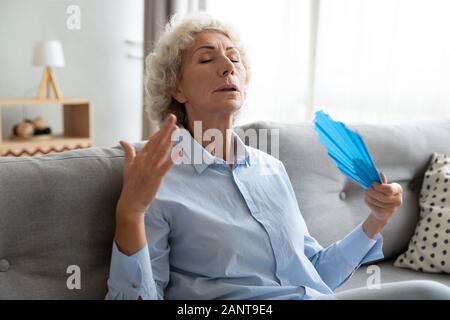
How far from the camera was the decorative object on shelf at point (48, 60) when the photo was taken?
3.49 metres

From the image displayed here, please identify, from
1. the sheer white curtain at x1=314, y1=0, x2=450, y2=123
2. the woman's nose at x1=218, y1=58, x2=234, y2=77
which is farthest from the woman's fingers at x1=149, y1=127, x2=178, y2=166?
the sheer white curtain at x1=314, y1=0, x2=450, y2=123

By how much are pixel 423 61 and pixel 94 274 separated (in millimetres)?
2230

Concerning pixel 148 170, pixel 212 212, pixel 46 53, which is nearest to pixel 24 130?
pixel 46 53

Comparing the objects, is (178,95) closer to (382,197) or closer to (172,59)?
(172,59)

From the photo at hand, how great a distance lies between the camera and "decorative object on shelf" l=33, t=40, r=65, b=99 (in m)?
3.49

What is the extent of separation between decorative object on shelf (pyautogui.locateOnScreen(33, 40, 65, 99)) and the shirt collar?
2.47 m

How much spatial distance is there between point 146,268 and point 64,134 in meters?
3.04

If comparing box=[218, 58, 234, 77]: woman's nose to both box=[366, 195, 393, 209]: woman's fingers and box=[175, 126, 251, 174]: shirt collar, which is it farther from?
box=[366, 195, 393, 209]: woman's fingers

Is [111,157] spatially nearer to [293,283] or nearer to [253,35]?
[293,283]

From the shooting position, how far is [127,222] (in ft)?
3.29

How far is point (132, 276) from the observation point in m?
1.04

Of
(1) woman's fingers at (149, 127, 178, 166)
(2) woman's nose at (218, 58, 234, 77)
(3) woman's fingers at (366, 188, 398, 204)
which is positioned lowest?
(3) woman's fingers at (366, 188, 398, 204)

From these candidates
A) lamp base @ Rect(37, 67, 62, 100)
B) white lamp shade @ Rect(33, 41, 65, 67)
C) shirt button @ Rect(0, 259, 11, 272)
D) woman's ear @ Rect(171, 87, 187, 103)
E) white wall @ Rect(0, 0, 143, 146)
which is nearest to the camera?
shirt button @ Rect(0, 259, 11, 272)

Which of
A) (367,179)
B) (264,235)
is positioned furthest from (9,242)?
(367,179)
